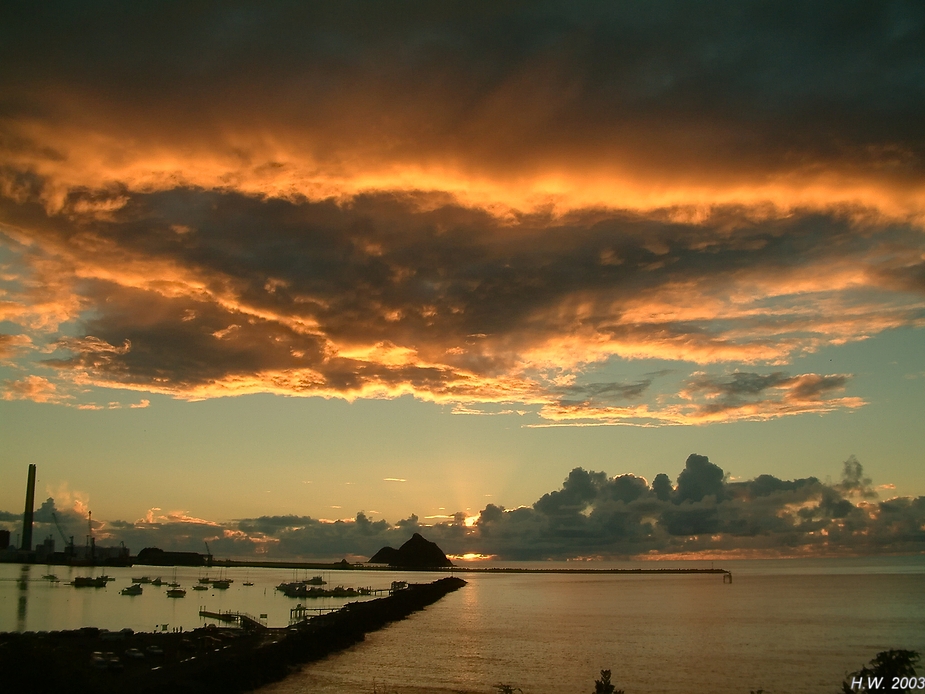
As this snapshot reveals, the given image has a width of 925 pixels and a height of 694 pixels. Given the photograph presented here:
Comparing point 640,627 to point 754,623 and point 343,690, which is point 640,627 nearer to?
point 754,623

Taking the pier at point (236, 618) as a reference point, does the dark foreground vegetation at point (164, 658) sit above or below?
above

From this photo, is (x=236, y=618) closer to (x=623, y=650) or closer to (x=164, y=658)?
(x=164, y=658)

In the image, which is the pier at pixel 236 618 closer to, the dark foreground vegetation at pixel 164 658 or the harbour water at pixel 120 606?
the harbour water at pixel 120 606

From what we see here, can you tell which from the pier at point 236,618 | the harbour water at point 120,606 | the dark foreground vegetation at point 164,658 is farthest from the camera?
the harbour water at point 120,606

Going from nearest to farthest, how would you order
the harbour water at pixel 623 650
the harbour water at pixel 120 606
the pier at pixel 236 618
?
the harbour water at pixel 623 650
the pier at pixel 236 618
the harbour water at pixel 120 606

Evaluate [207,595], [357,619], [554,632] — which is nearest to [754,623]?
[554,632]

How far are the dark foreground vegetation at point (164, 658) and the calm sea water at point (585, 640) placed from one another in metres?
2.92

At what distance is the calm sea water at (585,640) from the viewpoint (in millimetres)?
60031

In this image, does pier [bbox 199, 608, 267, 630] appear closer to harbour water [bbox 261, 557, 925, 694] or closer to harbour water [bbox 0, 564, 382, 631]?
harbour water [bbox 0, 564, 382, 631]

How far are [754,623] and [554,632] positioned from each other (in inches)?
1322

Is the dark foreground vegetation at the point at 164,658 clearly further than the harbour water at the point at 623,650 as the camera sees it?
No

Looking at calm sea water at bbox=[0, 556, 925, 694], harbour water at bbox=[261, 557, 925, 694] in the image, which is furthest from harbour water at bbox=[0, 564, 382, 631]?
harbour water at bbox=[261, 557, 925, 694]

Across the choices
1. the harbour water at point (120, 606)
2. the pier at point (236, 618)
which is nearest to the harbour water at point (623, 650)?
the pier at point (236, 618)

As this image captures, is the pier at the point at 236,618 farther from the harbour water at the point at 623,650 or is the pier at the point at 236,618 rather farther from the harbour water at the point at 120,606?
the harbour water at the point at 623,650
